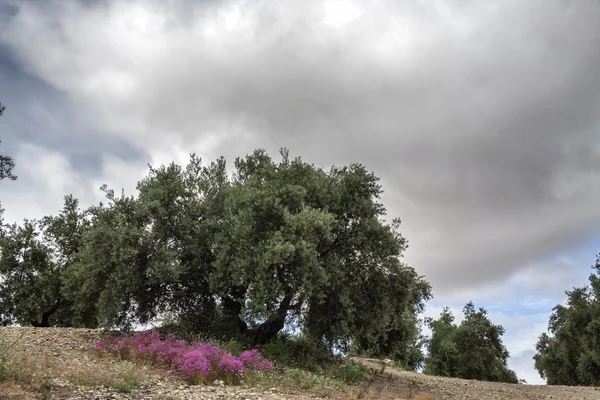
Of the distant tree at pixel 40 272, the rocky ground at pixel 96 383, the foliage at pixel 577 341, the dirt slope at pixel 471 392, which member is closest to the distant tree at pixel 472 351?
the foliage at pixel 577 341

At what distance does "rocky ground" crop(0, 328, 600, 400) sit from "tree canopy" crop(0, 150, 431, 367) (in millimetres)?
3702

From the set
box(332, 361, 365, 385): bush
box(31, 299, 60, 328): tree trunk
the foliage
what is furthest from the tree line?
the foliage

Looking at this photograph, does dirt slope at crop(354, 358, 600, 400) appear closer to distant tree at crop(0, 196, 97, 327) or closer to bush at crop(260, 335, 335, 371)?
bush at crop(260, 335, 335, 371)

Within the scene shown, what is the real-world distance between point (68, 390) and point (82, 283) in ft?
48.4

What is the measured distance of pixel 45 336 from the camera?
21.4 meters

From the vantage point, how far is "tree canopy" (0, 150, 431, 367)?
A: 2236cm

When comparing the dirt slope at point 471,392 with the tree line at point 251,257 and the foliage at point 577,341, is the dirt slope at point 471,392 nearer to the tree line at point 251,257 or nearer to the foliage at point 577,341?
the tree line at point 251,257

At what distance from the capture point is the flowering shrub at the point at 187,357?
1592 cm

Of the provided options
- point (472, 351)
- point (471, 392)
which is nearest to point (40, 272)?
point (471, 392)

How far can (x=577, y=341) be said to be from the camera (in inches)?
1778

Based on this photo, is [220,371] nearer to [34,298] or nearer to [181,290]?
[181,290]

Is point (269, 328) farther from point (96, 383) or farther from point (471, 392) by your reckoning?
point (96, 383)

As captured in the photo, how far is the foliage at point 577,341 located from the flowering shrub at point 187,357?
35.9 m

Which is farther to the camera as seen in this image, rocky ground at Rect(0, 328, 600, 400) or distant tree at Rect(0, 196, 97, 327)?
distant tree at Rect(0, 196, 97, 327)
